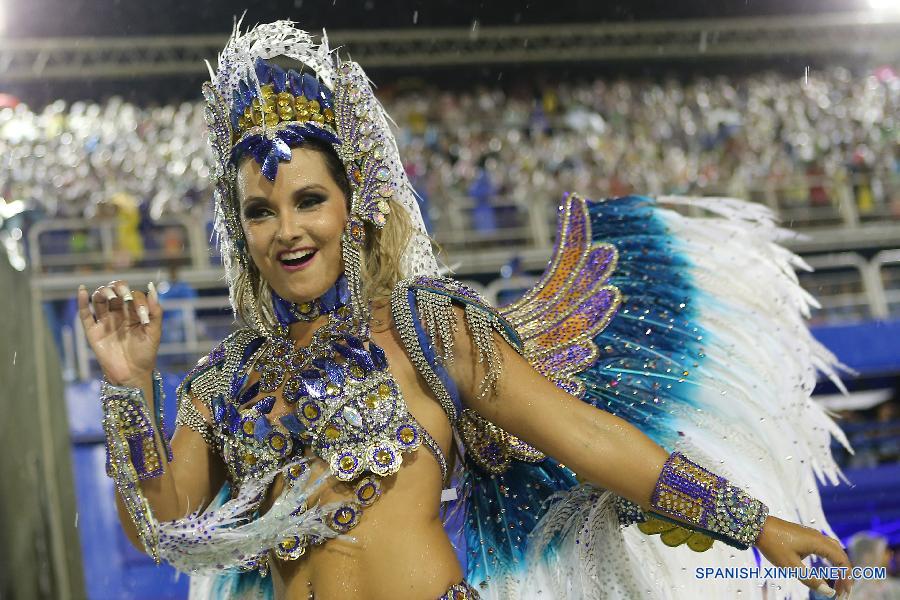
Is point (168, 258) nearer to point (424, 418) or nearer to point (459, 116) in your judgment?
point (459, 116)

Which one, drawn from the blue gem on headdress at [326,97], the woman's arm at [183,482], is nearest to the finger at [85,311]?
the woman's arm at [183,482]

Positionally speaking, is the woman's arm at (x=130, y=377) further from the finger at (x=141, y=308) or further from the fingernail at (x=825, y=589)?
the fingernail at (x=825, y=589)

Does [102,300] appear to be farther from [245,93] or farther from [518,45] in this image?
[518,45]

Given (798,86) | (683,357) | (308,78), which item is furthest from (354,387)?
(798,86)

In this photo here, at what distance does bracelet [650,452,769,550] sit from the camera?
1.83 metres

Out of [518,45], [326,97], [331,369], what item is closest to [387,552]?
[331,369]

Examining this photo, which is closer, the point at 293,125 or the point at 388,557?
the point at 388,557

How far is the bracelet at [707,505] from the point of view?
6.01ft

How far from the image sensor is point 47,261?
7.15 meters

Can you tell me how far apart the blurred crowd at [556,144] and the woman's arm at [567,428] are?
5990mm

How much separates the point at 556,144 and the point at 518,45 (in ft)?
4.80

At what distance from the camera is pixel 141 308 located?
1770 millimetres

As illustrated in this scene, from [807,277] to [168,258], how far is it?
4858 millimetres

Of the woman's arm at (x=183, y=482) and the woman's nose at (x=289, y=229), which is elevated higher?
the woman's nose at (x=289, y=229)
